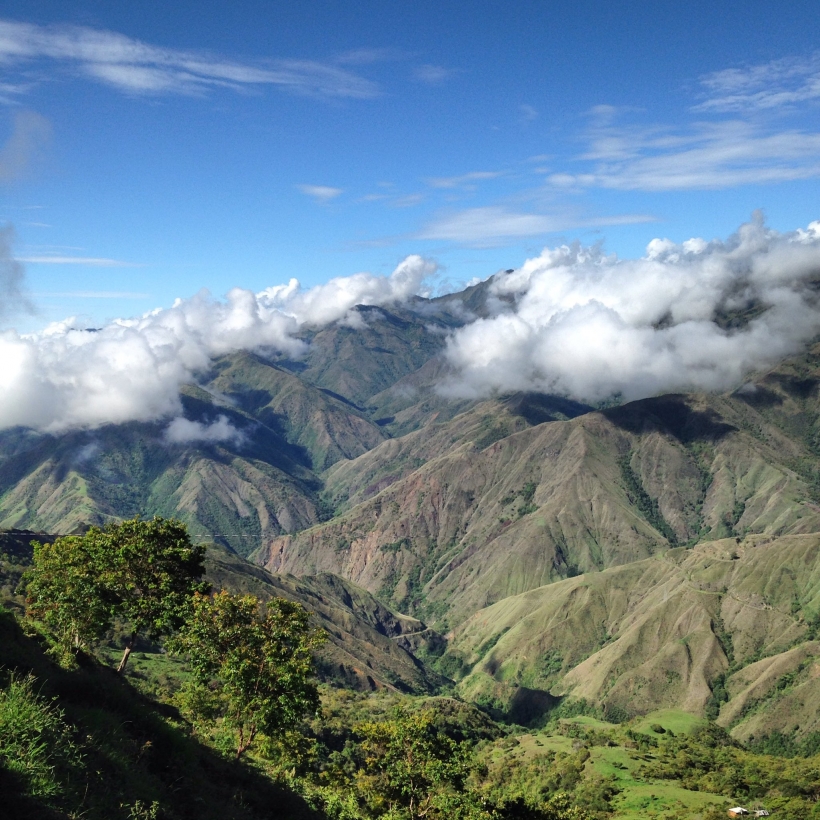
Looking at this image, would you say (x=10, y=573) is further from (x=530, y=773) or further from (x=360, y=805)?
(x=360, y=805)

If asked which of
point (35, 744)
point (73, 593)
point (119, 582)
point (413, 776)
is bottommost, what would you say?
point (413, 776)

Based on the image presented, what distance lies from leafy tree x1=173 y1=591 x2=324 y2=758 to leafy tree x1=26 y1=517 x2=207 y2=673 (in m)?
2.86

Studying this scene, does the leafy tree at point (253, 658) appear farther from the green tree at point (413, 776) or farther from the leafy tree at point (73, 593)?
the green tree at point (413, 776)

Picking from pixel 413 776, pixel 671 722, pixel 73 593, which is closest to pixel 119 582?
pixel 73 593

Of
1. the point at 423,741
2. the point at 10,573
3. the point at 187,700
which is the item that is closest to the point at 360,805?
the point at 423,741

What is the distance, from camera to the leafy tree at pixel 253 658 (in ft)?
114

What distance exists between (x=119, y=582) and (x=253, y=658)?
9041mm

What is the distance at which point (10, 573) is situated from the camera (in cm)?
16625

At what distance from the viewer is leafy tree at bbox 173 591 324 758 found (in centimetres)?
3475

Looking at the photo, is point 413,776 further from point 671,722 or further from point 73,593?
point 671,722

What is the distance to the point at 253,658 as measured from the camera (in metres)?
35.1

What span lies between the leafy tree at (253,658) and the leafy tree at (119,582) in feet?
9.37

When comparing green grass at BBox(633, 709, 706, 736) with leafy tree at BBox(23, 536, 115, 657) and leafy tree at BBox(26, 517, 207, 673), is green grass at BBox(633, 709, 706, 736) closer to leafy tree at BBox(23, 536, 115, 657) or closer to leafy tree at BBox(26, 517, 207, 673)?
leafy tree at BBox(26, 517, 207, 673)

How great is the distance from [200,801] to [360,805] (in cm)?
2047
